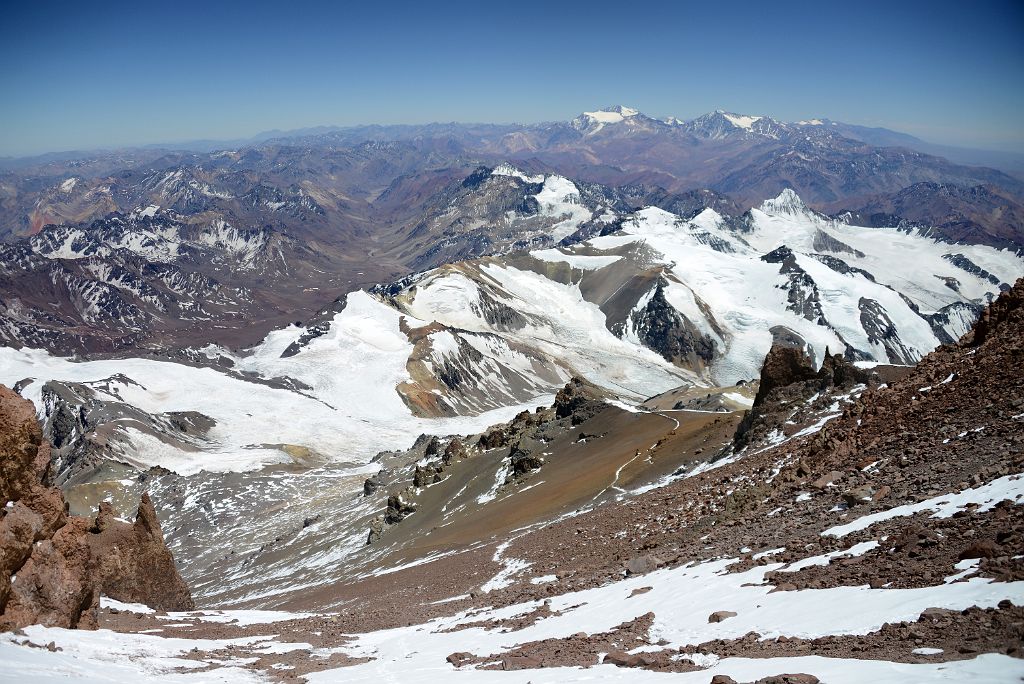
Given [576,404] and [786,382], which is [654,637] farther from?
[576,404]

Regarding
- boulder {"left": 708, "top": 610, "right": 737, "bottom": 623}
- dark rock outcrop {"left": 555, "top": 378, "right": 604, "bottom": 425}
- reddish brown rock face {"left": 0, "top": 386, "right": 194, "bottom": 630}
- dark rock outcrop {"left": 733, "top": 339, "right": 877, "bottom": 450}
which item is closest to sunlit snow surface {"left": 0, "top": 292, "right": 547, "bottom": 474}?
dark rock outcrop {"left": 555, "top": 378, "right": 604, "bottom": 425}

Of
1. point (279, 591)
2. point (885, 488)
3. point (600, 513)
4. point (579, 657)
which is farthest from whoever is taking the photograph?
point (279, 591)

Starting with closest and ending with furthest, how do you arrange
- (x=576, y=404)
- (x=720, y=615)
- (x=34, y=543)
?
(x=720, y=615) → (x=34, y=543) → (x=576, y=404)

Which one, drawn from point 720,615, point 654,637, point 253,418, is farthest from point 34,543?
point 253,418

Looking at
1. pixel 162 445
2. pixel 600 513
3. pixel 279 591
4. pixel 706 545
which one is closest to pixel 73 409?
pixel 162 445

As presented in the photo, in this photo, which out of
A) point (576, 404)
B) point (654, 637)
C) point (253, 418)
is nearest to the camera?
point (654, 637)

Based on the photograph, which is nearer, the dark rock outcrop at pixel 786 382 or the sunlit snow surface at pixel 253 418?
the dark rock outcrop at pixel 786 382

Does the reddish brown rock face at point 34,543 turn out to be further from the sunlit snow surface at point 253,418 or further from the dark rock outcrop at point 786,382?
the sunlit snow surface at point 253,418

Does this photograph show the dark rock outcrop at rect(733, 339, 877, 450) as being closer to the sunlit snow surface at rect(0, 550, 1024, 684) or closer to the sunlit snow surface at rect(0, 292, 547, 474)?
the sunlit snow surface at rect(0, 550, 1024, 684)

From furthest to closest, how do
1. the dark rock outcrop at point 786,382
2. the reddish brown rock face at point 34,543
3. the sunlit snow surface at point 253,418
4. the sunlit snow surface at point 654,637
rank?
the sunlit snow surface at point 253,418
the dark rock outcrop at point 786,382
the reddish brown rock face at point 34,543
the sunlit snow surface at point 654,637

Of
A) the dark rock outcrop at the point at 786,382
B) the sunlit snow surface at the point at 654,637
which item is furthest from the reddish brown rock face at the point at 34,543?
the dark rock outcrop at the point at 786,382

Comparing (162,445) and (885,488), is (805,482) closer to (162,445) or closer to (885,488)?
(885,488)
